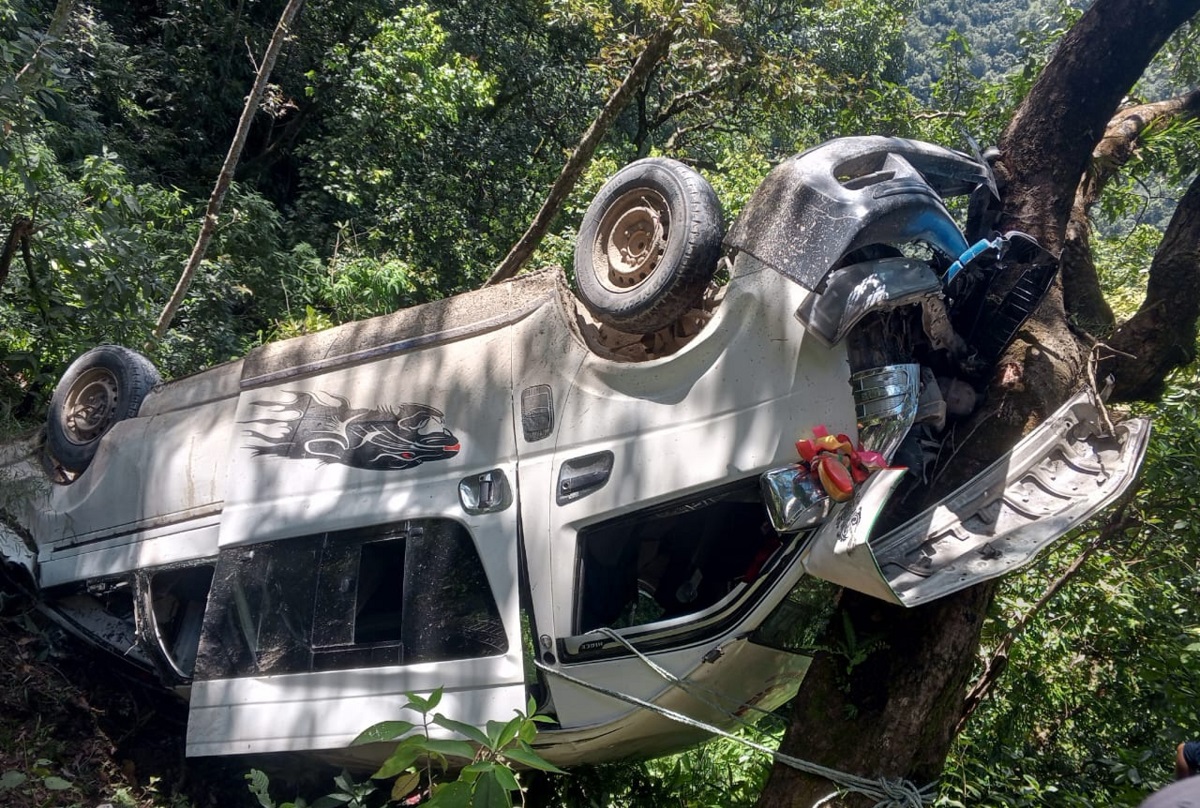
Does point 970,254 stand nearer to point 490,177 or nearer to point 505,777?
point 505,777

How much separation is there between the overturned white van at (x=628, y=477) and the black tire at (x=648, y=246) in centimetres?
1

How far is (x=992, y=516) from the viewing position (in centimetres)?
320

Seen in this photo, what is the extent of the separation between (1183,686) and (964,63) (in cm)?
517

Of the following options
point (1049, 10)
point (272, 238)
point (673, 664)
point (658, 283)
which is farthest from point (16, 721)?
point (1049, 10)

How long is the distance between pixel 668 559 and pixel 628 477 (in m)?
0.54

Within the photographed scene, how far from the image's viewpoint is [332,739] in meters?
3.80

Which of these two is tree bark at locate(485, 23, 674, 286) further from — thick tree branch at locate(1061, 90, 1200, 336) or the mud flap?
the mud flap

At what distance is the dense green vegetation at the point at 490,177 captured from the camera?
4391mm

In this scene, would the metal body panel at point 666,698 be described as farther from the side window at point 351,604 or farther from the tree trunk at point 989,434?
the side window at point 351,604

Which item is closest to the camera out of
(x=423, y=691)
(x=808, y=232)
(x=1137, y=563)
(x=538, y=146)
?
(x=808, y=232)

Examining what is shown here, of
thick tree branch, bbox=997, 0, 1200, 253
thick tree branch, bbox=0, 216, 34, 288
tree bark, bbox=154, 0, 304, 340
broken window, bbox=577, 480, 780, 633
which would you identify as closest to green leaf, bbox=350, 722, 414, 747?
broken window, bbox=577, 480, 780, 633

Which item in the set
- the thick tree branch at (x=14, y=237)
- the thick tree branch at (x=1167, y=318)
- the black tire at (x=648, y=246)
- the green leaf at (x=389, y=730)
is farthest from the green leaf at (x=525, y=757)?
the thick tree branch at (x=14, y=237)

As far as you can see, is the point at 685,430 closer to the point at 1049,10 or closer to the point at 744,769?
the point at 744,769

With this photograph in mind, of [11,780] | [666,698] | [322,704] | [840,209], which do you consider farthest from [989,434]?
[11,780]
